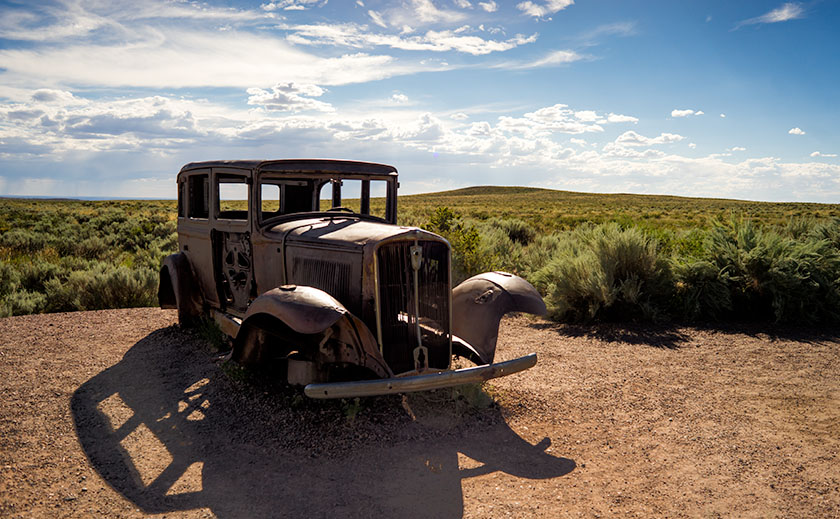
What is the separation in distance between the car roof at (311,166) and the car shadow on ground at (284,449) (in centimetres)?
213

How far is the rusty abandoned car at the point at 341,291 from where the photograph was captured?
434 centimetres

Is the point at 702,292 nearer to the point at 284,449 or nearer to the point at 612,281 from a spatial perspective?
the point at 612,281

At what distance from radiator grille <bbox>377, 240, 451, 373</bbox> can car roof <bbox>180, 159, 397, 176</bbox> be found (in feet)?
5.56

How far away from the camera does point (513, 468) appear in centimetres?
416

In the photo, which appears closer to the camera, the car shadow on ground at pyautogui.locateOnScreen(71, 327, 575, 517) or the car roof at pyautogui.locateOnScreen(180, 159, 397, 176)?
the car shadow on ground at pyautogui.locateOnScreen(71, 327, 575, 517)

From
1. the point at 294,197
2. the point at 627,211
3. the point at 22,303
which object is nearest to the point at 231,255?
the point at 294,197

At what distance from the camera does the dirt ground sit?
3686 millimetres

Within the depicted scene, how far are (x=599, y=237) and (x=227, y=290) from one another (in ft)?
20.9

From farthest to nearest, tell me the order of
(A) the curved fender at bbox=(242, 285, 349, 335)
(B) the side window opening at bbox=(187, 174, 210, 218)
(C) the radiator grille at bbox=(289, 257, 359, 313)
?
(B) the side window opening at bbox=(187, 174, 210, 218)
(C) the radiator grille at bbox=(289, 257, 359, 313)
(A) the curved fender at bbox=(242, 285, 349, 335)

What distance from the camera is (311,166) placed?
575 cm

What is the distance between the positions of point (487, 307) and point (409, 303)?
1.03 meters

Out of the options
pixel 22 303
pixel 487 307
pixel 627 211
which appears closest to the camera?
pixel 487 307

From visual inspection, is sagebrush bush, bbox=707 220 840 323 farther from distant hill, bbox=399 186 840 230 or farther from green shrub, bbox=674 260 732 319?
distant hill, bbox=399 186 840 230

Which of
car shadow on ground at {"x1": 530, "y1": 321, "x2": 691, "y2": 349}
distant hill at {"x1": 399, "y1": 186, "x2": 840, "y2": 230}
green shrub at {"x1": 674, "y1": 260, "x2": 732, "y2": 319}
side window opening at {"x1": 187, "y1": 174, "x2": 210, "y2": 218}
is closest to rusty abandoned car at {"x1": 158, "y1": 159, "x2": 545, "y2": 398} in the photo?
side window opening at {"x1": 187, "y1": 174, "x2": 210, "y2": 218}
